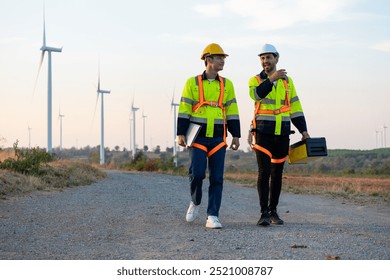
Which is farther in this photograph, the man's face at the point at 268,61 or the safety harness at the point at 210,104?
the man's face at the point at 268,61

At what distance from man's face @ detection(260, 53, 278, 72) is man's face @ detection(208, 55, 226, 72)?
56 cm

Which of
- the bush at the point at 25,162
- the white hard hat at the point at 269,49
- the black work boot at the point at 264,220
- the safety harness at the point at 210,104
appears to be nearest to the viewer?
the safety harness at the point at 210,104

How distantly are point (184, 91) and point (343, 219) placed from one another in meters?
3.47

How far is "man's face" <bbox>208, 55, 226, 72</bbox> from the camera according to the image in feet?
24.9

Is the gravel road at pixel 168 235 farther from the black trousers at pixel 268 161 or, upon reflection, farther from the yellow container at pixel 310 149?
the yellow container at pixel 310 149

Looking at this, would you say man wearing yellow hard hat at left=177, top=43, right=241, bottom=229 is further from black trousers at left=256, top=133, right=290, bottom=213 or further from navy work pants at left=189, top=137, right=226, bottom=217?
black trousers at left=256, top=133, right=290, bottom=213

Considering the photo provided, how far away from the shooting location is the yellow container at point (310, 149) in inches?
314

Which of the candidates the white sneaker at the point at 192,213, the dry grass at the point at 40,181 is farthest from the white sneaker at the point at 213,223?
the dry grass at the point at 40,181

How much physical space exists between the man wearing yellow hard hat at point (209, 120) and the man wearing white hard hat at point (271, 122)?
355 mm

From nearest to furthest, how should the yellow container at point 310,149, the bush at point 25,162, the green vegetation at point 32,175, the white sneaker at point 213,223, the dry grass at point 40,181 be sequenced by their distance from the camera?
1. the white sneaker at point 213,223
2. the yellow container at point 310,149
3. the dry grass at point 40,181
4. the green vegetation at point 32,175
5. the bush at point 25,162

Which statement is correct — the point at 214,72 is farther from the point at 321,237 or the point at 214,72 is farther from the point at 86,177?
the point at 86,177

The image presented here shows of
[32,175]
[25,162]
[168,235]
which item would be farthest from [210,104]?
[25,162]

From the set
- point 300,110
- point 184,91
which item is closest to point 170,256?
point 184,91

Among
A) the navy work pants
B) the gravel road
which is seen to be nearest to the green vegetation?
the gravel road
